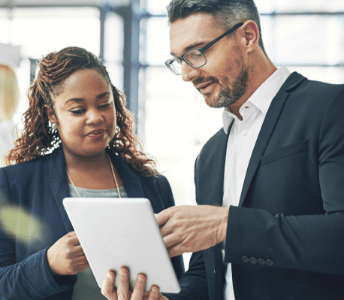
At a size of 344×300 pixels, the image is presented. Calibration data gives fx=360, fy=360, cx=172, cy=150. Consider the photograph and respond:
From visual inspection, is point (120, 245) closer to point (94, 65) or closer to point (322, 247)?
point (322, 247)

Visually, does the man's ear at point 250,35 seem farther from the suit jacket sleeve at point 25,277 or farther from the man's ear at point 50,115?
the suit jacket sleeve at point 25,277

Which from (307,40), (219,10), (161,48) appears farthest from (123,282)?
(307,40)

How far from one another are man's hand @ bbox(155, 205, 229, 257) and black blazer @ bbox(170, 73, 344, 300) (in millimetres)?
33

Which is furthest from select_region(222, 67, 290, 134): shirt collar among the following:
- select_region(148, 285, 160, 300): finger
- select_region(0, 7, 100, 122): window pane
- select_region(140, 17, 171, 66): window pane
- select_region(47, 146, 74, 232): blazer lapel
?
select_region(140, 17, 171, 66): window pane

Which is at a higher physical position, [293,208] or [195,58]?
[195,58]

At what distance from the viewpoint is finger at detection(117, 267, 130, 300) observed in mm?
1063

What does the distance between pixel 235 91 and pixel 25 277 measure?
999 millimetres


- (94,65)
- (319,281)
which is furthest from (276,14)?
(319,281)

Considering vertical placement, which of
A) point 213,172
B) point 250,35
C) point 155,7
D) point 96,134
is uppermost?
point 155,7

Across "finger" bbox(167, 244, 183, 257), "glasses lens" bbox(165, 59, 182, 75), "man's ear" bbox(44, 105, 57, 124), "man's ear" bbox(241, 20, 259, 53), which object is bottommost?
"finger" bbox(167, 244, 183, 257)

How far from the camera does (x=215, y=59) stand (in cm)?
133

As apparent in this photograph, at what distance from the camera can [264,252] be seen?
0.94m

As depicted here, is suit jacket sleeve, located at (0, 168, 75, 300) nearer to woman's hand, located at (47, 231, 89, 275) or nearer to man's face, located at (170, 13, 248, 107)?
woman's hand, located at (47, 231, 89, 275)

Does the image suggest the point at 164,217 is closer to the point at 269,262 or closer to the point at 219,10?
the point at 269,262
